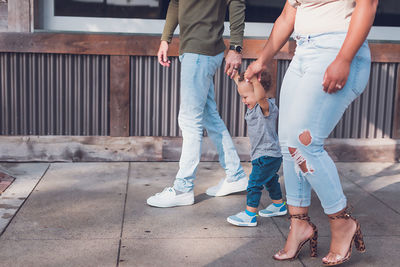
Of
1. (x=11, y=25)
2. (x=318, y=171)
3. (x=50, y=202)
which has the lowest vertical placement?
(x=50, y=202)

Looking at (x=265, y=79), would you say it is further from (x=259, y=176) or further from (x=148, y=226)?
(x=148, y=226)

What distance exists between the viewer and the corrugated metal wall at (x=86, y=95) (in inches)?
225

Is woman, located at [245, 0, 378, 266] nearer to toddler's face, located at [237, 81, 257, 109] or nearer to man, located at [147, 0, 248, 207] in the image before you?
toddler's face, located at [237, 81, 257, 109]

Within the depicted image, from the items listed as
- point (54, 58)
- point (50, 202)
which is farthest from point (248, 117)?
point (54, 58)

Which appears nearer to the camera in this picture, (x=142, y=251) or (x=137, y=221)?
(x=142, y=251)

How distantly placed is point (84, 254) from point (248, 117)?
1.43 meters

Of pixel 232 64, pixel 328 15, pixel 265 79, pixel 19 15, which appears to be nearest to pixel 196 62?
pixel 232 64

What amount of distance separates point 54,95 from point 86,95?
32 cm

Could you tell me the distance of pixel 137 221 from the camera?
3.84 meters

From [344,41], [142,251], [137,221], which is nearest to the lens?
[344,41]

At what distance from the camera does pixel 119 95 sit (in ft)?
19.0

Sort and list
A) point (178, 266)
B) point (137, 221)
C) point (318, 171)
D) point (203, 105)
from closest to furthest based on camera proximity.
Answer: point (318, 171)
point (178, 266)
point (137, 221)
point (203, 105)

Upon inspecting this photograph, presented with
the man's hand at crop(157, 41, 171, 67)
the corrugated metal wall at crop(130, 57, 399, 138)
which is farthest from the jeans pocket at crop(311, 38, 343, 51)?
the corrugated metal wall at crop(130, 57, 399, 138)

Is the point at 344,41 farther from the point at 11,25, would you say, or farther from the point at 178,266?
the point at 11,25
